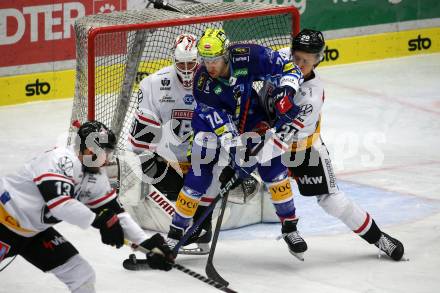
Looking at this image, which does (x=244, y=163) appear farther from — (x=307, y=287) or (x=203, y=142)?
(x=307, y=287)

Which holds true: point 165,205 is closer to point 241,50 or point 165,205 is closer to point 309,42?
point 241,50

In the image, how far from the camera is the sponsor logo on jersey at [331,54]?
988 centimetres

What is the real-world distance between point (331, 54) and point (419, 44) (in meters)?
0.94

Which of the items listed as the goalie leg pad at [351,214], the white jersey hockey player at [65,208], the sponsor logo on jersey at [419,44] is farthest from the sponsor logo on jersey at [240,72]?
the sponsor logo on jersey at [419,44]

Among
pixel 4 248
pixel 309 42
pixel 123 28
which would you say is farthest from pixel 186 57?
pixel 4 248

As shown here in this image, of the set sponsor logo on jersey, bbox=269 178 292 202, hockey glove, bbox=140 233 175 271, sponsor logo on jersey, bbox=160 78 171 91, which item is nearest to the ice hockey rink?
sponsor logo on jersey, bbox=269 178 292 202

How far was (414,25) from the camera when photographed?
33.7ft

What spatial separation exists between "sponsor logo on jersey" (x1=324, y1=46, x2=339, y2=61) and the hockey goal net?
2996 millimetres

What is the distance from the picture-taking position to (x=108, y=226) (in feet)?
15.0

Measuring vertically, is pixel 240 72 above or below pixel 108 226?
above

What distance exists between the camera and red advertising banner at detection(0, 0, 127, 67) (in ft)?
27.4

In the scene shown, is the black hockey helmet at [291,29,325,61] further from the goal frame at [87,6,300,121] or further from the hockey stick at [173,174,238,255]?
the goal frame at [87,6,300,121]

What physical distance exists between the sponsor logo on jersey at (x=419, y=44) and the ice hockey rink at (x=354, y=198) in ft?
0.56

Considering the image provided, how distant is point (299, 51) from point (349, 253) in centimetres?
111
